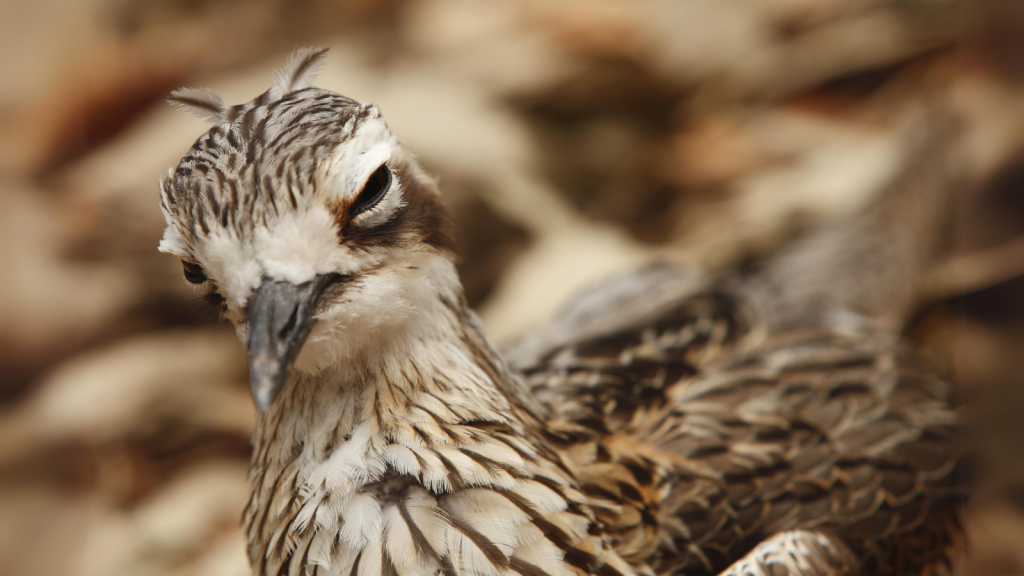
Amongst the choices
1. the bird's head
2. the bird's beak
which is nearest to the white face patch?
the bird's head

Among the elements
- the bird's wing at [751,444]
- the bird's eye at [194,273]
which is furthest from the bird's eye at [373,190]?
the bird's wing at [751,444]

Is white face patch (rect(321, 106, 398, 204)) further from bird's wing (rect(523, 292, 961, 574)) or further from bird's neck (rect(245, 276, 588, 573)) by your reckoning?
bird's wing (rect(523, 292, 961, 574))

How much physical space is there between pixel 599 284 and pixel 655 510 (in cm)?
136

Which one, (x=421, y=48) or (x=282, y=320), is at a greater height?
(x=421, y=48)

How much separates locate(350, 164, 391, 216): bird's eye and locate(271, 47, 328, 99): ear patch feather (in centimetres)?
25

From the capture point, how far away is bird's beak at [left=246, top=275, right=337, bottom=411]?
112cm

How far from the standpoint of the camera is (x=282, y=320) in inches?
44.4

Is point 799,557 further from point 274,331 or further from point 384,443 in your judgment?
point 274,331

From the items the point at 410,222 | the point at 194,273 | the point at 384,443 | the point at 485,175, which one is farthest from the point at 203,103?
the point at 485,175

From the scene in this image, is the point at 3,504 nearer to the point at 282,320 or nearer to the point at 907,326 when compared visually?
the point at 282,320

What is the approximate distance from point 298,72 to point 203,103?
0.57 ft

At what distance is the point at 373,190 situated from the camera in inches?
49.3

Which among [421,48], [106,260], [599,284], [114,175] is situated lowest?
[599,284]

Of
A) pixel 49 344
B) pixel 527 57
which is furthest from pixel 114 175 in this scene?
pixel 527 57
